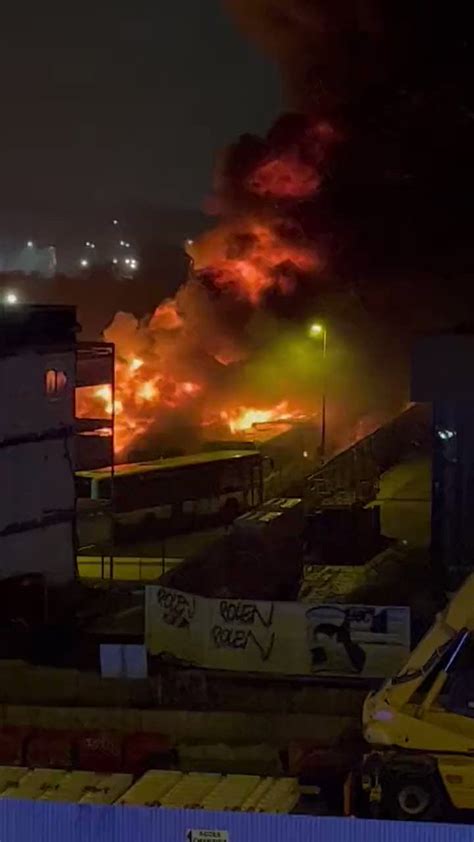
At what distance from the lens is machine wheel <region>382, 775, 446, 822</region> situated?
16.1 m

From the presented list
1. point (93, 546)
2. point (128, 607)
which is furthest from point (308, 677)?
point (93, 546)

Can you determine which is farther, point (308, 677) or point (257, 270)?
point (257, 270)

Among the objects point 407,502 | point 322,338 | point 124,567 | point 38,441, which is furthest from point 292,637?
point 322,338

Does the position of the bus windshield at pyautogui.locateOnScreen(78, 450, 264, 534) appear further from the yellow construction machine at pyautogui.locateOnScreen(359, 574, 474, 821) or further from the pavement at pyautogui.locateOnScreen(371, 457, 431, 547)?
the yellow construction machine at pyautogui.locateOnScreen(359, 574, 474, 821)

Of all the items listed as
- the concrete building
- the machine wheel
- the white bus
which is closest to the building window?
the concrete building

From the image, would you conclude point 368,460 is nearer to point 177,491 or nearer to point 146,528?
point 177,491

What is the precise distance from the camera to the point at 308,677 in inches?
855

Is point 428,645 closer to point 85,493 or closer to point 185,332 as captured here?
point 85,493

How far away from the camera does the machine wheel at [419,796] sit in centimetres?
1612

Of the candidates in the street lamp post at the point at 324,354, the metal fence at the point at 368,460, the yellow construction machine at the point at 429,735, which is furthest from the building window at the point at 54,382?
the street lamp post at the point at 324,354

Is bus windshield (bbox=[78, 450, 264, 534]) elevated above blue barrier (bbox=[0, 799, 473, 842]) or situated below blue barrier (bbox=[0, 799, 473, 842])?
above

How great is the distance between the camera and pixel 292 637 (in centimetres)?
2198

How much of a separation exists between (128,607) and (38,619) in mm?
1935

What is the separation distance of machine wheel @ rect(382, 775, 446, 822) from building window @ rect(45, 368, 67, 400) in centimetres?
1492
